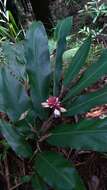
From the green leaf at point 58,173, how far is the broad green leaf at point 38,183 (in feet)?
0.24

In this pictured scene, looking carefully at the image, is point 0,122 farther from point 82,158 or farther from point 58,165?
point 82,158

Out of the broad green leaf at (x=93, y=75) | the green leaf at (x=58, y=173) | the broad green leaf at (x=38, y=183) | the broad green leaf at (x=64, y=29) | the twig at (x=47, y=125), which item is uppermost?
the broad green leaf at (x=64, y=29)

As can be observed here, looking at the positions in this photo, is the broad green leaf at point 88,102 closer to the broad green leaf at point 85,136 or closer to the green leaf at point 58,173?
the broad green leaf at point 85,136

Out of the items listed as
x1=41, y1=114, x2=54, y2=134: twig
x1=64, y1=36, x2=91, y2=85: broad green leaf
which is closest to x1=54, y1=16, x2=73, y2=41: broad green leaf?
x1=64, y1=36, x2=91, y2=85: broad green leaf

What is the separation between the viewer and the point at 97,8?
3096mm

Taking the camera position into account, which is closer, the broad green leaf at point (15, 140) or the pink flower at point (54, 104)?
the broad green leaf at point (15, 140)

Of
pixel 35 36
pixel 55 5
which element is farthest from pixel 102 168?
pixel 55 5

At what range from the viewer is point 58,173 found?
4.69 feet

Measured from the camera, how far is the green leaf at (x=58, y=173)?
1.41 meters

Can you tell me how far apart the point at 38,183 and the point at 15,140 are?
20cm

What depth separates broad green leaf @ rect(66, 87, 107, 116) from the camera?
1568 mm

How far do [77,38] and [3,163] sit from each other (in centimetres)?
148

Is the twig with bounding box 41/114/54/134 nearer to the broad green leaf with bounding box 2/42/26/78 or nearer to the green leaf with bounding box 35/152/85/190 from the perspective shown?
the green leaf with bounding box 35/152/85/190

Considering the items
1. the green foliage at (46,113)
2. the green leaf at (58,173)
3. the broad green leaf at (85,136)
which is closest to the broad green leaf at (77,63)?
the green foliage at (46,113)
